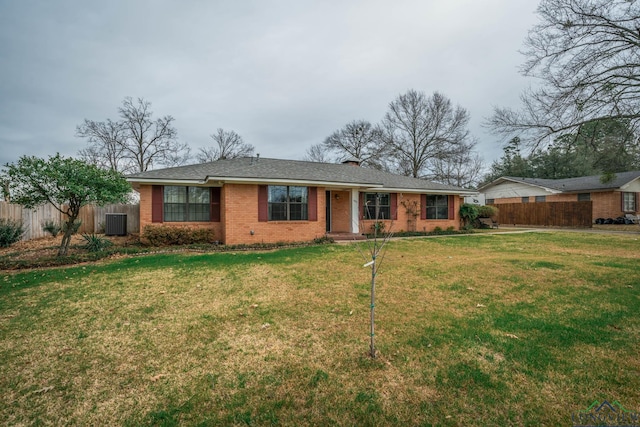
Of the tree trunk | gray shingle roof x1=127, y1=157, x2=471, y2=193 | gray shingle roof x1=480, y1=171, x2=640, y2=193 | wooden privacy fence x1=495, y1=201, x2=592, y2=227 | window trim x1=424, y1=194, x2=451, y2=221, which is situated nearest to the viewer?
the tree trunk

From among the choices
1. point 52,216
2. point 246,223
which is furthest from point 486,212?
point 52,216

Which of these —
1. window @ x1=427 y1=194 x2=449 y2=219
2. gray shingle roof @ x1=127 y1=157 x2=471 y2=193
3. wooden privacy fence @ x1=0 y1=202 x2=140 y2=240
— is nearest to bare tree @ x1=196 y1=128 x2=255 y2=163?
wooden privacy fence @ x1=0 y1=202 x2=140 y2=240

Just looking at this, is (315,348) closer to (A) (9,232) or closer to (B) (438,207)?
(A) (9,232)

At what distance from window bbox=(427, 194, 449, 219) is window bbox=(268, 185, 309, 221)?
906 centimetres

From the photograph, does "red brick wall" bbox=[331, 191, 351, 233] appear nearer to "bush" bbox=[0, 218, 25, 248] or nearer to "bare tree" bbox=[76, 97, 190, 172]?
"bush" bbox=[0, 218, 25, 248]

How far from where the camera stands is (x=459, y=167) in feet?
113

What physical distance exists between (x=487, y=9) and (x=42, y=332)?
50.3 ft

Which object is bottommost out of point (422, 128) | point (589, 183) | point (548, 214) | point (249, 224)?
point (249, 224)

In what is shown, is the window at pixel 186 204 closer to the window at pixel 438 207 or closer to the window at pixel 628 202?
the window at pixel 438 207

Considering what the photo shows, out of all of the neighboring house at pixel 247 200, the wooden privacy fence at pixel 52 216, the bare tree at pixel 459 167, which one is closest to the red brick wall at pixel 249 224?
the neighboring house at pixel 247 200

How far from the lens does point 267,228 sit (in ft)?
40.5

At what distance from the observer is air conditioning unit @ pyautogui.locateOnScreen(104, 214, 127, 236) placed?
14633mm

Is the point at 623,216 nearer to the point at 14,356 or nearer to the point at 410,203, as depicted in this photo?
the point at 410,203

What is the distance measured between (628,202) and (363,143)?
23.7 meters
